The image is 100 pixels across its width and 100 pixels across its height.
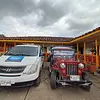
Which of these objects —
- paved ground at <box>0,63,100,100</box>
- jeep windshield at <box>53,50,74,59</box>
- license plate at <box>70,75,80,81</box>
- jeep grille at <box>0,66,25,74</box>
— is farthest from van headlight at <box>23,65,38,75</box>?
jeep windshield at <box>53,50,74,59</box>

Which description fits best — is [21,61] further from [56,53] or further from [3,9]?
[3,9]

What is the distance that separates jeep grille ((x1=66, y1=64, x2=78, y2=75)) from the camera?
4793mm

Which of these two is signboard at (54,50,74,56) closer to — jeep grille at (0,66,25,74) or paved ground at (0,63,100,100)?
paved ground at (0,63,100,100)

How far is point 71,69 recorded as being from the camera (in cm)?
482

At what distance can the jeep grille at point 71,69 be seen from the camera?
4.79 m

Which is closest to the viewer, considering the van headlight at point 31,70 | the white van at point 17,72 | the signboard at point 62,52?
the white van at point 17,72

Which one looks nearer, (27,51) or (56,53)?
(27,51)

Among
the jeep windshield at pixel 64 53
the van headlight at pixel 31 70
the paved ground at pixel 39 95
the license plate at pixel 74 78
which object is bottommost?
the paved ground at pixel 39 95

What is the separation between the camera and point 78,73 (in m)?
4.81

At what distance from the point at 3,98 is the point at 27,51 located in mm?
2714

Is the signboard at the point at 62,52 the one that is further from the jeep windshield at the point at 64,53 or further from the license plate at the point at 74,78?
the license plate at the point at 74,78

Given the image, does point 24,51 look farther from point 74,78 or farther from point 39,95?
point 74,78

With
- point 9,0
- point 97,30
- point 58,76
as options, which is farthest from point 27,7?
point 58,76

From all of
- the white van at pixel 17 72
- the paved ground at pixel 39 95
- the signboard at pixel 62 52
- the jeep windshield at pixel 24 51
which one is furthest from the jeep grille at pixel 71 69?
the signboard at pixel 62 52
